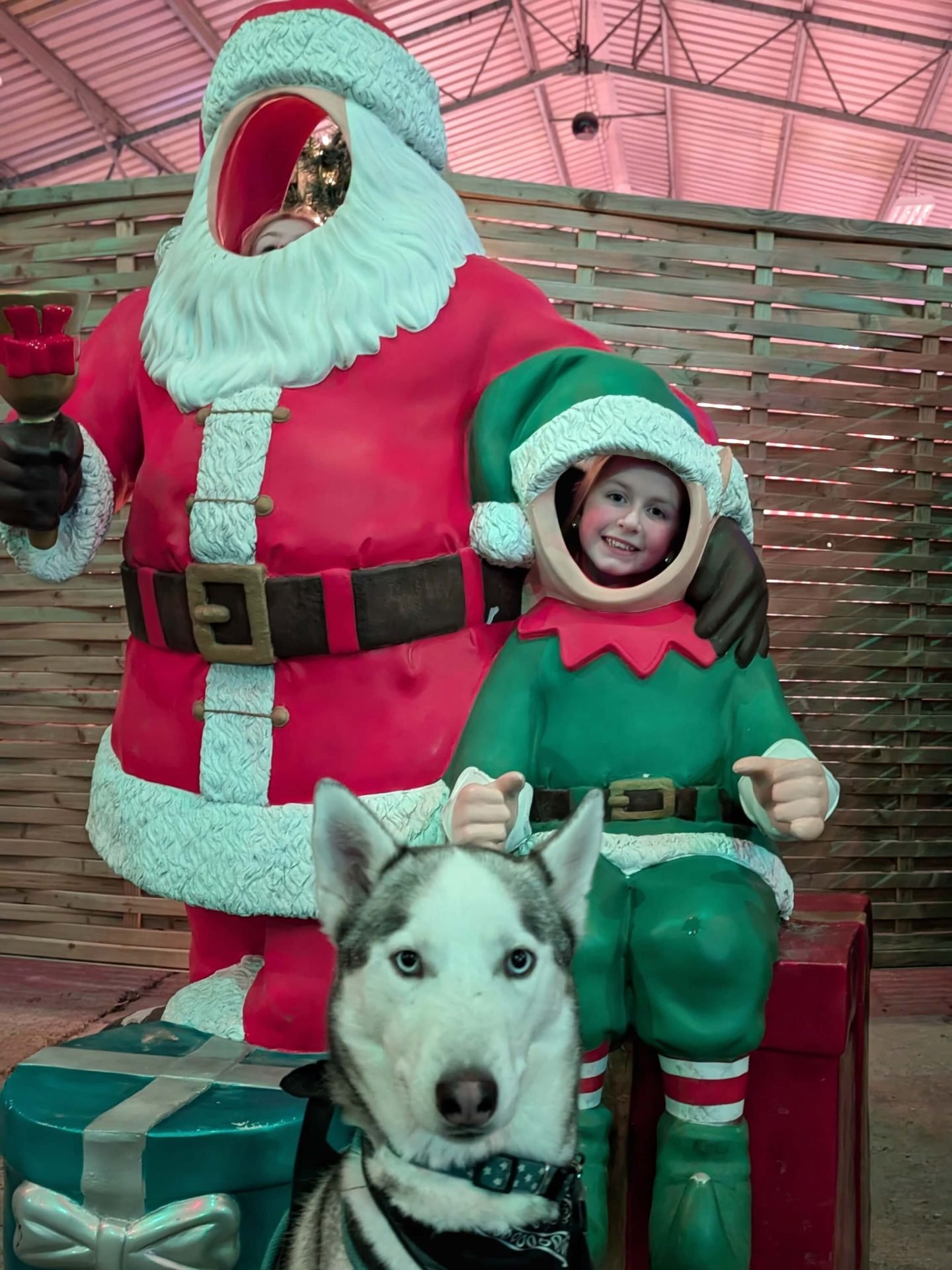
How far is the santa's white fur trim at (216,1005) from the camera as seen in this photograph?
4.75 ft

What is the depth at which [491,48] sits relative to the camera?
628 centimetres

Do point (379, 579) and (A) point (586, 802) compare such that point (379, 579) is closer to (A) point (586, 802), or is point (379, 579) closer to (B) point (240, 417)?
(B) point (240, 417)

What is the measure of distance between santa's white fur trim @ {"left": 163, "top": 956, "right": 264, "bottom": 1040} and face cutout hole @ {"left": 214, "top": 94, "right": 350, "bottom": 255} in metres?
0.99

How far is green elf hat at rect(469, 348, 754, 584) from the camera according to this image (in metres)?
1.36

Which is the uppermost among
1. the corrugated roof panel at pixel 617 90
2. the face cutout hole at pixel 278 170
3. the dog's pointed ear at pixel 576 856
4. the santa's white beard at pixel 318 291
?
the corrugated roof panel at pixel 617 90

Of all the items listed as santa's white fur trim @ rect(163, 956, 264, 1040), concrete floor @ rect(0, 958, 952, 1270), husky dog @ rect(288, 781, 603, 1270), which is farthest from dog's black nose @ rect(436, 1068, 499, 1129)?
concrete floor @ rect(0, 958, 952, 1270)

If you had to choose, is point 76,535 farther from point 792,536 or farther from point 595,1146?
point 792,536

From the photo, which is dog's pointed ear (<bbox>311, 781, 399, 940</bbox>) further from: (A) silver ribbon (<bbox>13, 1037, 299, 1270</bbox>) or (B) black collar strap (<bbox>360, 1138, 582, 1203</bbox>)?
(A) silver ribbon (<bbox>13, 1037, 299, 1270</bbox>)

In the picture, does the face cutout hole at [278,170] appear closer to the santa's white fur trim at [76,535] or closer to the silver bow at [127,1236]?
the santa's white fur trim at [76,535]

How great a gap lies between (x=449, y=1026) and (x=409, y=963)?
0.22ft

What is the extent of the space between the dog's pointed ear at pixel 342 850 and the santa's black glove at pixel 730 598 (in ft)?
2.28

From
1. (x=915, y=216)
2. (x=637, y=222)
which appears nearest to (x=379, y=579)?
(x=637, y=222)

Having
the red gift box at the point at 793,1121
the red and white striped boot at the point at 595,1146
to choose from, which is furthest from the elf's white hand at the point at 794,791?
the red and white striped boot at the point at 595,1146

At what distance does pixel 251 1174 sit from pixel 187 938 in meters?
1.85
